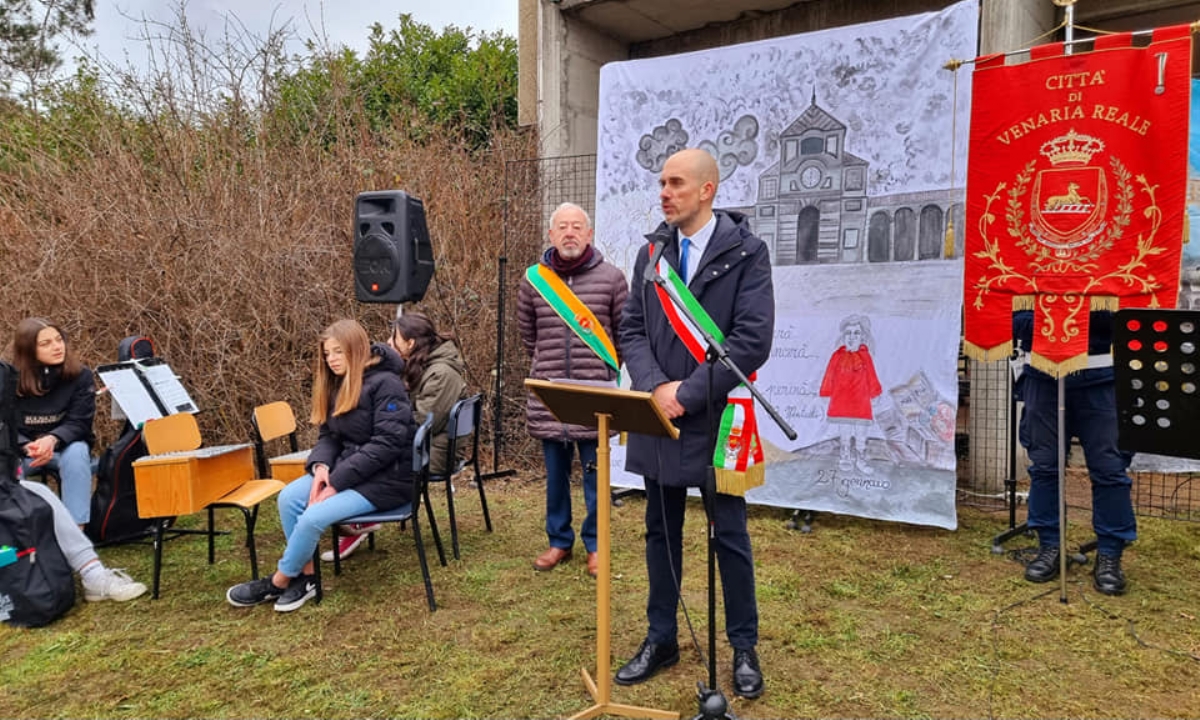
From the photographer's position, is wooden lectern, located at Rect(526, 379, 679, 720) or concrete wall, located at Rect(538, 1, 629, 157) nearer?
wooden lectern, located at Rect(526, 379, 679, 720)

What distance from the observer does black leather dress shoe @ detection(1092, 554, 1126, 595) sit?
146 inches

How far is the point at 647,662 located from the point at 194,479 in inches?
91.8

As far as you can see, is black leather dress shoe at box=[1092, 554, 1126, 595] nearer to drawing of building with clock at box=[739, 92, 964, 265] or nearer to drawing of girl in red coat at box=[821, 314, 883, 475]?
drawing of girl in red coat at box=[821, 314, 883, 475]

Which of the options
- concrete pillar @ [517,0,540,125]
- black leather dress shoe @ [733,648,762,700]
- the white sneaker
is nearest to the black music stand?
black leather dress shoe @ [733,648,762,700]

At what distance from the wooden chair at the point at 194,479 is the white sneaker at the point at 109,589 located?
4.3 inches

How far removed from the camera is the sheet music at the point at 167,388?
180 inches

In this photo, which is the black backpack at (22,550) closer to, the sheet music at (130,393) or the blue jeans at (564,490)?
the sheet music at (130,393)

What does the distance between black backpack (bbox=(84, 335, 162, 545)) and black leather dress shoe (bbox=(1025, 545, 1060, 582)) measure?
480 centimetres

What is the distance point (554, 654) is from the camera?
3.17 meters

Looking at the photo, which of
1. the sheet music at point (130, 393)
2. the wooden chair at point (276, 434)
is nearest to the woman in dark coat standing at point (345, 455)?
the wooden chair at point (276, 434)

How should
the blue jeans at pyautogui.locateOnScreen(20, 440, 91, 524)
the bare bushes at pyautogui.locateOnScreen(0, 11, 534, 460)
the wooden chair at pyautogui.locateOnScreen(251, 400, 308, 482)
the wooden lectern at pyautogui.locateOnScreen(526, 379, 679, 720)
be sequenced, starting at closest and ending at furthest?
the wooden lectern at pyautogui.locateOnScreen(526, 379, 679, 720)
the wooden chair at pyautogui.locateOnScreen(251, 400, 308, 482)
the blue jeans at pyautogui.locateOnScreen(20, 440, 91, 524)
the bare bushes at pyautogui.locateOnScreen(0, 11, 534, 460)

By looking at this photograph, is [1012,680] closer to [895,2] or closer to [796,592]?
[796,592]

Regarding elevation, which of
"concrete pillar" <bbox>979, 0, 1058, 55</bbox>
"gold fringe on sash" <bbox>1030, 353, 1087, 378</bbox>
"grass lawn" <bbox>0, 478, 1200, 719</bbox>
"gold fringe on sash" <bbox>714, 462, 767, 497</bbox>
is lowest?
"grass lawn" <bbox>0, 478, 1200, 719</bbox>

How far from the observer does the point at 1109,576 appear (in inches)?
147
